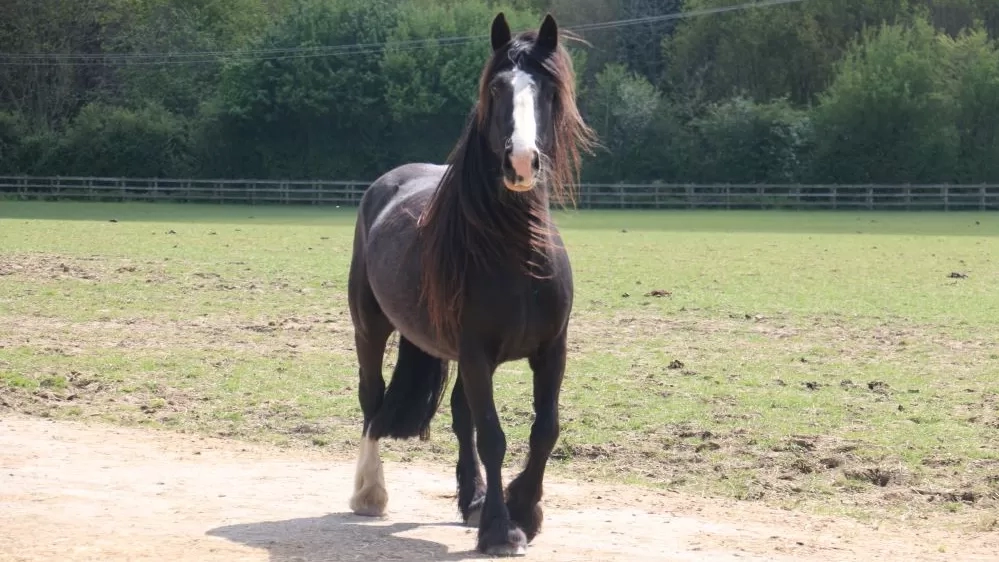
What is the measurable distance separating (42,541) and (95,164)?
55.2 meters

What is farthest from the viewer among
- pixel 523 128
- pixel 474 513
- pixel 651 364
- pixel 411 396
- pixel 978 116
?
pixel 978 116

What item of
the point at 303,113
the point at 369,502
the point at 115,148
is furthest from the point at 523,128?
the point at 115,148

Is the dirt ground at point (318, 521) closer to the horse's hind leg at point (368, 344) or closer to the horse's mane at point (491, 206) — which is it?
the horse's hind leg at point (368, 344)

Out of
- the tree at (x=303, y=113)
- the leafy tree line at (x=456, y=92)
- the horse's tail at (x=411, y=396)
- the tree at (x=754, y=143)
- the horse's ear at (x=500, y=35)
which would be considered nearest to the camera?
the horse's ear at (x=500, y=35)

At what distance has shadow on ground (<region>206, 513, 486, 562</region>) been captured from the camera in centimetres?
565

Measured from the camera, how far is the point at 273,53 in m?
58.9

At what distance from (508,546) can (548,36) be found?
2327mm

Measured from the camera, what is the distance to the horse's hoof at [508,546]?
567cm

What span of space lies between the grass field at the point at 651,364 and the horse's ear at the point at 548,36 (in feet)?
9.20

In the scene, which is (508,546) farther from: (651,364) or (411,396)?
(651,364)

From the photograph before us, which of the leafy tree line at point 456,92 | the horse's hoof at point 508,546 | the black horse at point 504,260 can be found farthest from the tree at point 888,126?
the horse's hoof at point 508,546

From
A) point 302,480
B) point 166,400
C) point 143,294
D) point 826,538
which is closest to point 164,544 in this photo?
point 302,480

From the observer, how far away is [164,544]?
18.7 ft

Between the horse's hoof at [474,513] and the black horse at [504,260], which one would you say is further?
the horse's hoof at [474,513]
